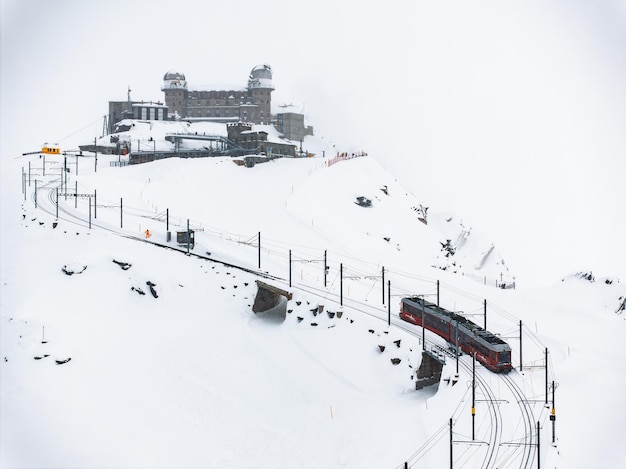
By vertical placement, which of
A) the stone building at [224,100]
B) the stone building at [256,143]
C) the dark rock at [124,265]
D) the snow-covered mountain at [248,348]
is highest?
the stone building at [224,100]

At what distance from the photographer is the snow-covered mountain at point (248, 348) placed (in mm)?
40375

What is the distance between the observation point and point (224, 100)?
161625mm

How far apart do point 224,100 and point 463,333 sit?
12628cm

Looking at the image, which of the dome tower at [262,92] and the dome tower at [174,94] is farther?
the dome tower at [262,92]

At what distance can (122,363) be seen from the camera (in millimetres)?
51094

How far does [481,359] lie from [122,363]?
1198 inches

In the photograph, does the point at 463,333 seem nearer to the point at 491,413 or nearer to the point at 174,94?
the point at 491,413

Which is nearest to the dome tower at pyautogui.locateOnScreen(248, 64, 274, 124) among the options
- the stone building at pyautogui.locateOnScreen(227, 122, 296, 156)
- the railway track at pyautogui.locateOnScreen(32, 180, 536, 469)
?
the stone building at pyautogui.locateOnScreen(227, 122, 296, 156)

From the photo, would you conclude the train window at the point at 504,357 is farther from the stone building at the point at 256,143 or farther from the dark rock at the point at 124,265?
the stone building at the point at 256,143

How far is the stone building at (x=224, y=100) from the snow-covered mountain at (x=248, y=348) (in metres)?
72.4

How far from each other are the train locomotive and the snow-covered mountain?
53.8 inches

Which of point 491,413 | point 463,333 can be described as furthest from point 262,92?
point 491,413

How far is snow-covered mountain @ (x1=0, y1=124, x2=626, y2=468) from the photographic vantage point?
40.4 metres

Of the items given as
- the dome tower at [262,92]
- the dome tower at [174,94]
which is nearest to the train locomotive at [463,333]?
the dome tower at [262,92]
